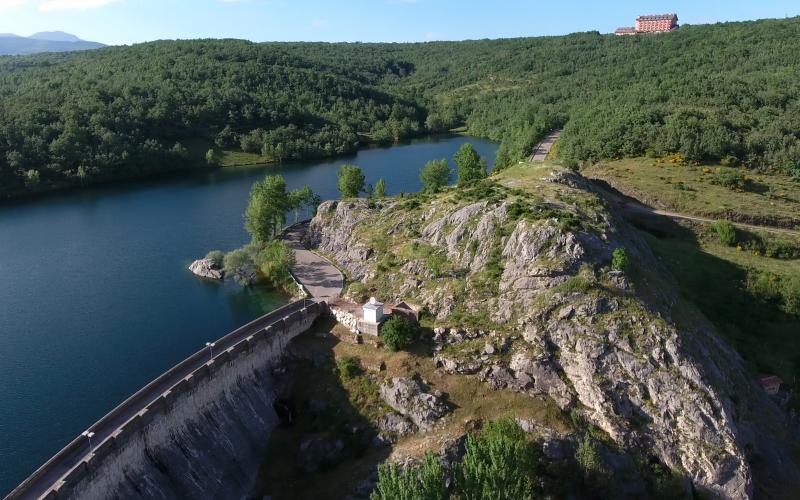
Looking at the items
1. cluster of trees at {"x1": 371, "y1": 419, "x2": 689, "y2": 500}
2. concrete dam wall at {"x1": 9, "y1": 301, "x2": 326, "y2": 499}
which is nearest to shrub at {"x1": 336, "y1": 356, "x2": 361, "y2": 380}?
concrete dam wall at {"x1": 9, "y1": 301, "x2": 326, "y2": 499}

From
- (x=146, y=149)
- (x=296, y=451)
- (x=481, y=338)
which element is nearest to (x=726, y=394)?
(x=481, y=338)

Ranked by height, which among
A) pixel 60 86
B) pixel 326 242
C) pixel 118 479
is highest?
pixel 60 86

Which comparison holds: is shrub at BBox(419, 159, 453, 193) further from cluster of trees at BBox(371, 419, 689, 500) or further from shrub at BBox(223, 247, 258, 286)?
cluster of trees at BBox(371, 419, 689, 500)

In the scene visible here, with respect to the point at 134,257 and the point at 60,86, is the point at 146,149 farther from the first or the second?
the point at 134,257

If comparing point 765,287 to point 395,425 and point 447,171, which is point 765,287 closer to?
point 395,425

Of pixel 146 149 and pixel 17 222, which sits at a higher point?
pixel 146 149

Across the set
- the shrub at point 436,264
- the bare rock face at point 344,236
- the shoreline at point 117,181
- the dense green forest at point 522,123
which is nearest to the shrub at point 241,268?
the bare rock face at point 344,236

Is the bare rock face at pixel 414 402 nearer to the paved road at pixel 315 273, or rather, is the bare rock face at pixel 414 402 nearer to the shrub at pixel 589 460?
the shrub at pixel 589 460

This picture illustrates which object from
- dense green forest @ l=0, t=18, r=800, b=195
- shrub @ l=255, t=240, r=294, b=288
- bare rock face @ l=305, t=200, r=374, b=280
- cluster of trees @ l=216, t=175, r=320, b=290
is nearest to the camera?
bare rock face @ l=305, t=200, r=374, b=280
